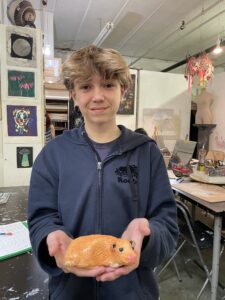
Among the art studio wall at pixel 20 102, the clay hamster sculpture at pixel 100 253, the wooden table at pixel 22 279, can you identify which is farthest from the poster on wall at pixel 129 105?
the clay hamster sculpture at pixel 100 253

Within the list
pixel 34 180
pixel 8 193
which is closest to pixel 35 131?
pixel 8 193

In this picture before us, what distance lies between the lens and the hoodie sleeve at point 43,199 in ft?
2.48

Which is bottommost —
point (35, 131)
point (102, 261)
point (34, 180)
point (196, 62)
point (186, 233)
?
point (186, 233)

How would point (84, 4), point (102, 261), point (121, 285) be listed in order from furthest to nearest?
point (84, 4), point (121, 285), point (102, 261)

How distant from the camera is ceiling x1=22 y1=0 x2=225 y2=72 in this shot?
4.02 metres

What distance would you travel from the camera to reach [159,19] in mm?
4531

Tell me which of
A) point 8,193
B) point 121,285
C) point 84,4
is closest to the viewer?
point 121,285

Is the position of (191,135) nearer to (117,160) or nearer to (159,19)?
(159,19)

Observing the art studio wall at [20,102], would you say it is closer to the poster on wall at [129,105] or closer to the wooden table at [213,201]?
the wooden table at [213,201]

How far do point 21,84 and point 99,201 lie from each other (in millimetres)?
1464

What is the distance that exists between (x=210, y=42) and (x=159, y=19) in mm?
1957

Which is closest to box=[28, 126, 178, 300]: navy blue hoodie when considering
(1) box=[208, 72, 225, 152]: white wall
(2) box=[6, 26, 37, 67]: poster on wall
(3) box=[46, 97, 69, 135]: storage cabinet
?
(2) box=[6, 26, 37, 67]: poster on wall

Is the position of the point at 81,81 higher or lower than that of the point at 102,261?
higher

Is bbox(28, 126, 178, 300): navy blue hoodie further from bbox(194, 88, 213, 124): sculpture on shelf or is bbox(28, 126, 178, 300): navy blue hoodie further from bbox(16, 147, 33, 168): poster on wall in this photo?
bbox(194, 88, 213, 124): sculpture on shelf
